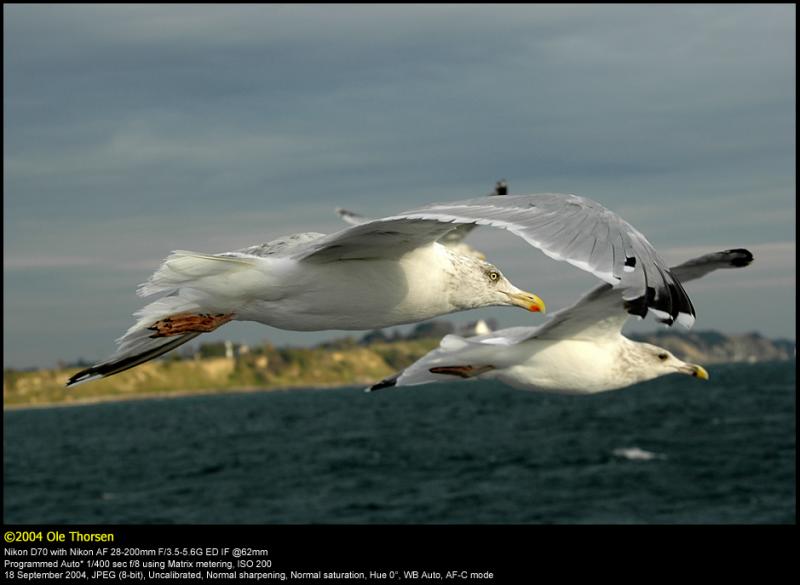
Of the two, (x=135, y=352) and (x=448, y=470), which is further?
(x=448, y=470)

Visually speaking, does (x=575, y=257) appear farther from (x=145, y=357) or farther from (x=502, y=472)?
(x=502, y=472)

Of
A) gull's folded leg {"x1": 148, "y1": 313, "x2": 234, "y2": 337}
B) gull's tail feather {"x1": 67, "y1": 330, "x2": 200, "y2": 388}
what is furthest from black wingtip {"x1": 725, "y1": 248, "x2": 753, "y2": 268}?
gull's tail feather {"x1": 67, "y1": 330, "x2": 200, "y2": 388}

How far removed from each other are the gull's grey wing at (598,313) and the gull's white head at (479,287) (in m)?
1.02

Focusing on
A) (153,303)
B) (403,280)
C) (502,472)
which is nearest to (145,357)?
(153,303)

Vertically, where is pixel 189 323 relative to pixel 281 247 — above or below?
below

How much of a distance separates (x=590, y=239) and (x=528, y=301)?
3.58 meters

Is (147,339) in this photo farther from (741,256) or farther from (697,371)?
(697,371)

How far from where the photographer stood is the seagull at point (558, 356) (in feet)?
37.3

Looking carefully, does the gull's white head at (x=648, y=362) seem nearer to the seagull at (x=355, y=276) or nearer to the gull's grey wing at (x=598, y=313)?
the gull's grey wing at (x=598, y=313)

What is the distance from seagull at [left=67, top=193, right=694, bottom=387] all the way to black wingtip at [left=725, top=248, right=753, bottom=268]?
1.88 m

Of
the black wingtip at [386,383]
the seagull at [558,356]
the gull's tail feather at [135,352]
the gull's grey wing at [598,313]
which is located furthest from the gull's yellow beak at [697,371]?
the gull's tail feather at [135,352]

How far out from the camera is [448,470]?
9525 cm

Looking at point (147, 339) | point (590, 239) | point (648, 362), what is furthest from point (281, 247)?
point (648, 362)
